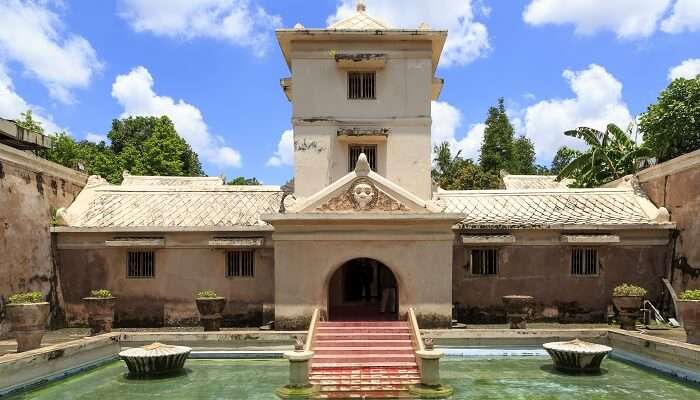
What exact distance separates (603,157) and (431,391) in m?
20.1

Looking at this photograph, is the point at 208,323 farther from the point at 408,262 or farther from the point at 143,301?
the point at 408,262

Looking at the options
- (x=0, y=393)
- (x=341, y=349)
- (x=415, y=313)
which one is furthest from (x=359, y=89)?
(x=0, y=393)

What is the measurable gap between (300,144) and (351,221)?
457 cm

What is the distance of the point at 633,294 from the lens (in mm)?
16203

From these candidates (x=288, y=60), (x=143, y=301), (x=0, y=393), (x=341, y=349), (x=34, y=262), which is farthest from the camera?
(x=288, y=60)

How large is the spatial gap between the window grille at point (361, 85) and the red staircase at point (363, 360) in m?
7.65

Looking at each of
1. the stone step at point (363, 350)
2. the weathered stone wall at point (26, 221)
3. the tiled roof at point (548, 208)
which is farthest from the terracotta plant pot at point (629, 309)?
the weathered stone wall at point (26, 221)

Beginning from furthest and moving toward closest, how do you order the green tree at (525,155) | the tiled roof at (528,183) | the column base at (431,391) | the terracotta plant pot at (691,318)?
the green tree at (525,155) < the tiled roof at (528,183) < the terracotta plant pot at (691,318) < the column base at (431,391)

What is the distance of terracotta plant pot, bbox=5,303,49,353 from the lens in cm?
1355

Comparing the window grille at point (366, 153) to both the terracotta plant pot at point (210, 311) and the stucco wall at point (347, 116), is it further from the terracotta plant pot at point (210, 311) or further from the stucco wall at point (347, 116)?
the terracotta plant pot at point (210, 311)

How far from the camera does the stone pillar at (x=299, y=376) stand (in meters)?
11.8

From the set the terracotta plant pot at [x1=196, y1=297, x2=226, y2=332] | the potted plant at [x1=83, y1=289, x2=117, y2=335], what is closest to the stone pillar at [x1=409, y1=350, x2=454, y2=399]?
the terracotta plant pot at [x1=196, y1=297, x2=226, y2=332]

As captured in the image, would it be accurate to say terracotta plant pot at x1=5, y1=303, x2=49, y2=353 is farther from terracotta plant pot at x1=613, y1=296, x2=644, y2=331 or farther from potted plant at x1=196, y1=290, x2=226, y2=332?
terracotta plant pot at x1=613, y1=296, x2=644, y2=331

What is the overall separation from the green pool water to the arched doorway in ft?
11.8
